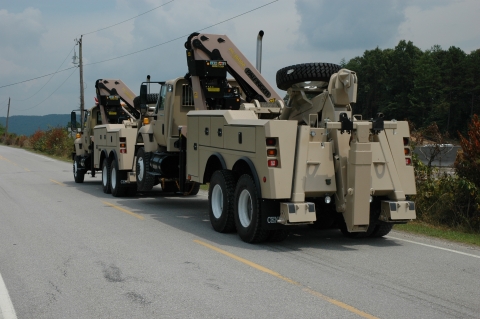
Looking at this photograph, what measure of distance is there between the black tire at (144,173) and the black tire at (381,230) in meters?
6.40

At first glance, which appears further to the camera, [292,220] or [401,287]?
[292,220]

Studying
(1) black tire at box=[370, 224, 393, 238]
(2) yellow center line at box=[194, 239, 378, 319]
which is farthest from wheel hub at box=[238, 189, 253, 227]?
(1) black tire at box=[370, 224, 393, 238]

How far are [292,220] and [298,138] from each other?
1.25 metres

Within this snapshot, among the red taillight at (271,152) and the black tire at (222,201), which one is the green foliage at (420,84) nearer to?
the black tire at (222,201)

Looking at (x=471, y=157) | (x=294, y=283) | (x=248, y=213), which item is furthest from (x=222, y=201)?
(x=471, y=157)

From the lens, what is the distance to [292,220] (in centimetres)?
927

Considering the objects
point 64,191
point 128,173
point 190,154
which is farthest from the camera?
point 64,191

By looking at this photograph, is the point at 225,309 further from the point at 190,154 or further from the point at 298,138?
the point at 190,154

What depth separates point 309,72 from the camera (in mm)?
10828

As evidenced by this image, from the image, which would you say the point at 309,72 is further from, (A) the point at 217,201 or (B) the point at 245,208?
(A) the point at 217,201

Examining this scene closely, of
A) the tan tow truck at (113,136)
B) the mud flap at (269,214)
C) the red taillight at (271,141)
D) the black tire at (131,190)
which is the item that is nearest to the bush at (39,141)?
the tan tow truck at (113,136)

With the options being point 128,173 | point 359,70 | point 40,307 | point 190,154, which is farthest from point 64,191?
point 359,70

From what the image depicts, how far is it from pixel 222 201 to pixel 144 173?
4.97 metres

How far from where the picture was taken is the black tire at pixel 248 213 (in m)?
9.80
